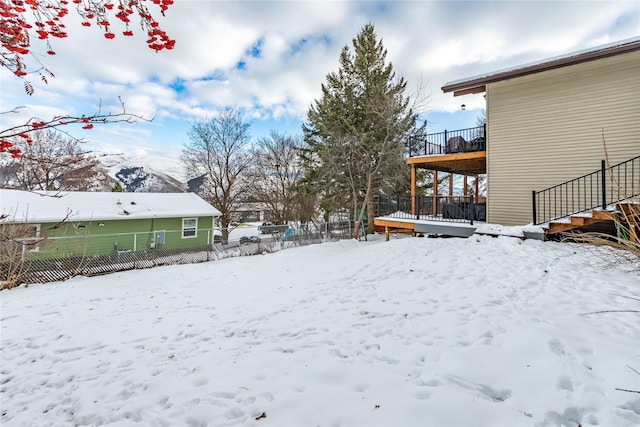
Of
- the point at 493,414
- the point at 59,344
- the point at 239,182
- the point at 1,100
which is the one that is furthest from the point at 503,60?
the point at 239,182

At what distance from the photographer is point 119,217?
14.1m

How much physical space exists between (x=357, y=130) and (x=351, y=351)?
15.1 metres

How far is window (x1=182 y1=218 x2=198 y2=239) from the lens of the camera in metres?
16.6

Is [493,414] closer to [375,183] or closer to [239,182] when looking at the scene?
[375,183]

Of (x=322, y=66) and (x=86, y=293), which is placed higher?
(x=322, y=66)

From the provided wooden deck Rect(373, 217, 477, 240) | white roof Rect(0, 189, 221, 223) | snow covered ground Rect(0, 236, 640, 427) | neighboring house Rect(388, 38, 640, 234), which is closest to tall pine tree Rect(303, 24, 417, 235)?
wooden deck Rect(373, 217, 477, 240)

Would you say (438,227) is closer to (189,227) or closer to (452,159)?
(452,159)

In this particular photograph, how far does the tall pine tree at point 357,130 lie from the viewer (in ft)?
50.5

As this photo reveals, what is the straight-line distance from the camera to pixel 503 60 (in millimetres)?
11203

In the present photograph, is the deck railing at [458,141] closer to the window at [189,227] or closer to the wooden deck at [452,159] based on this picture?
the wooden deck at [452,159]

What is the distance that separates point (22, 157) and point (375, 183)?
637 inches

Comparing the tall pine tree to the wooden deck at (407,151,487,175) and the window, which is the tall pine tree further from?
the window

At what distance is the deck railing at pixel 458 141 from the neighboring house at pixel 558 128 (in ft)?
2.36

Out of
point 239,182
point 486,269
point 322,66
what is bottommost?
point 486,269
